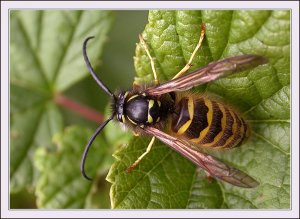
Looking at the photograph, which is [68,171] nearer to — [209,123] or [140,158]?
[140,158]

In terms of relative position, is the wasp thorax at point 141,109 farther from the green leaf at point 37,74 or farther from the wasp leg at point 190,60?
the green leaf at point 37,74

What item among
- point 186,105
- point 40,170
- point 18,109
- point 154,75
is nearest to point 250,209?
point 186,105

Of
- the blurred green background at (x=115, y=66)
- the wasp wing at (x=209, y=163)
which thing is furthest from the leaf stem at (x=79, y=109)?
the wasp wing at (x=209, y=163)

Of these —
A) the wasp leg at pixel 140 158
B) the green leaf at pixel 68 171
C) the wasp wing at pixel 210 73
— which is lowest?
the green leaf at pixel 68 171

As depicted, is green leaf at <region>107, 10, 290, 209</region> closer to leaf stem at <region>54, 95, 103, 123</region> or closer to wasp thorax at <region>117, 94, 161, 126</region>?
wasp thorax at <region>117, 94, 161, 126</region>

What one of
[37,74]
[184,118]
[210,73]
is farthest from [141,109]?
[37,74]

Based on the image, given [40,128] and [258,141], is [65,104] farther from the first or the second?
[258,141]

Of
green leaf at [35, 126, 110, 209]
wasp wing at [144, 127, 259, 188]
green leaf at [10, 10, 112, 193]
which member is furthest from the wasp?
green leaf at [10, 10, 112, 193]
